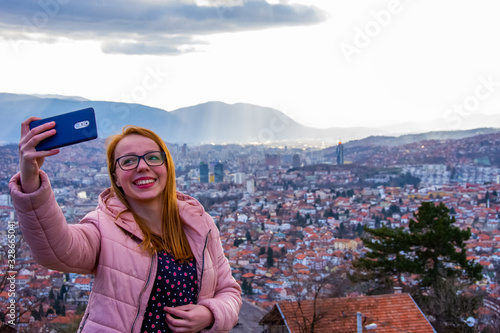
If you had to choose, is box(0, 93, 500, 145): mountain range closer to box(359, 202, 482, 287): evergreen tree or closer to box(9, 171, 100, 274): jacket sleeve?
box(359, 202, 482, 287): evergreen tree

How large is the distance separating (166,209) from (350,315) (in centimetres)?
517

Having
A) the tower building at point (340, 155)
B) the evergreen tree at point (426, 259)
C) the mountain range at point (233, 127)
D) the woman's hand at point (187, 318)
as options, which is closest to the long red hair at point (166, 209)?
the woman's hand at point (187, 318)

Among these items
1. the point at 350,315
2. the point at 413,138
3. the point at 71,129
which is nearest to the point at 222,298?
the point at 71,129

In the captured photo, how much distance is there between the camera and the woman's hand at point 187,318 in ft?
3.66

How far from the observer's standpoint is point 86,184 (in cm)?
2722

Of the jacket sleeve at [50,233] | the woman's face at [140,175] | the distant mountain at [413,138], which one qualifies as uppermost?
the woman's face at [140,175]

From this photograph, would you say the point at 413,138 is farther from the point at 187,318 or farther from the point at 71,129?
the point at 71,129

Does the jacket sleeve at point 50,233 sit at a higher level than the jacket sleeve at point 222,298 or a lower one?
higher

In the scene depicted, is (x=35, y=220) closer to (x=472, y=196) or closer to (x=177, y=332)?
(x=177, y=332)

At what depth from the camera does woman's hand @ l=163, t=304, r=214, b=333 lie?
111 cm

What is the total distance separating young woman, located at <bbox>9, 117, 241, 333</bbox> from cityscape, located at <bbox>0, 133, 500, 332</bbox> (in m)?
0.53

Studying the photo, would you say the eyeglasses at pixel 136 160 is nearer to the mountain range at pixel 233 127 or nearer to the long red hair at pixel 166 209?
the long red hair at pixel 166 209

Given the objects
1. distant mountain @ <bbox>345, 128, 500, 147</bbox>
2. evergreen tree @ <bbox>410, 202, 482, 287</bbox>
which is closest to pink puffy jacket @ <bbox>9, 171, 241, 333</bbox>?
evergreen tree @ <bbox>410, 202, 482, 287</bbox>

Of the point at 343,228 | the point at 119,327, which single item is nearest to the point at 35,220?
the point at 119,327
